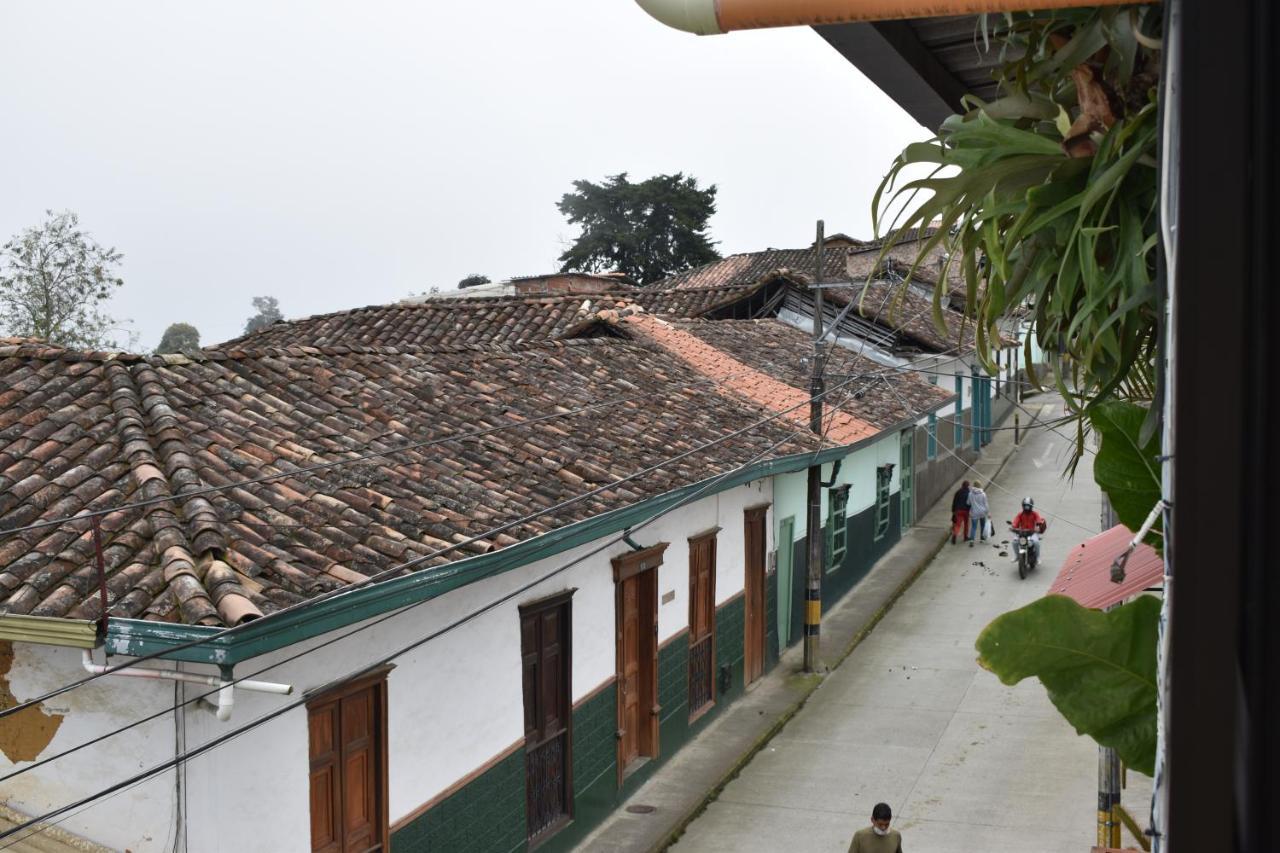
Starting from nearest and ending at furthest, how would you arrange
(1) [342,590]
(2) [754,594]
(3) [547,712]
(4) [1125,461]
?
(4) [1125,461], (1) [342,590], (3) [547,712], (2) [754,594]

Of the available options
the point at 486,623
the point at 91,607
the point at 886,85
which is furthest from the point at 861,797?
the point at 886,85

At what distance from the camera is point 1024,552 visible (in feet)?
67.7

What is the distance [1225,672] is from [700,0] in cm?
73

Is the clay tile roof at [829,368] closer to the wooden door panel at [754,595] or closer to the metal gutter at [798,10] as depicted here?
the wooden door panel at [754,595]

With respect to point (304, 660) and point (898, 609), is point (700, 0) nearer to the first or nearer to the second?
point (304, 660)

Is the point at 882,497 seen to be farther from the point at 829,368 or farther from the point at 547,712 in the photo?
the point at 547,712

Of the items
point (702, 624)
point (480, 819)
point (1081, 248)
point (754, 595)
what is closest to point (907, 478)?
point (754, 595)

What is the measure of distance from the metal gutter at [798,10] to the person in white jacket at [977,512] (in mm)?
22650

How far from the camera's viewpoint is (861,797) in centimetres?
1225

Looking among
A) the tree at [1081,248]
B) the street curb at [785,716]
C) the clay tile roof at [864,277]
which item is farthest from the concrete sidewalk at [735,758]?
the tree at [1081,248]

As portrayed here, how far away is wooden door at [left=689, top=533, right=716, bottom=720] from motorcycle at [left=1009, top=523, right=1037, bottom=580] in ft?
27.3

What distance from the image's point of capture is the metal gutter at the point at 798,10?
1142 mm

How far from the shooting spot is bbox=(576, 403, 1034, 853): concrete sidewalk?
11203 millimetres

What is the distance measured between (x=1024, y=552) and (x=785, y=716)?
7.61 m
